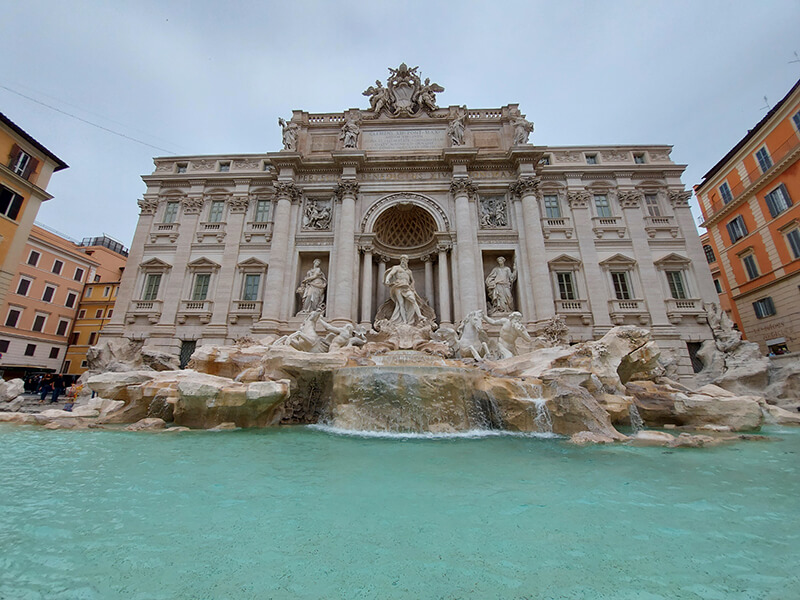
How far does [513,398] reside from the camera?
26.0 feet

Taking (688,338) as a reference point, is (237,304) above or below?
above

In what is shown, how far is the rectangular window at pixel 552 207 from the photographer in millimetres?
19562

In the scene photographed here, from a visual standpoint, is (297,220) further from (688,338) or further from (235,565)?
(688,338)

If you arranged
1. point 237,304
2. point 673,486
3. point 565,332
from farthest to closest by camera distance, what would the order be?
point 237,304 → point 565,332 → point 673,486

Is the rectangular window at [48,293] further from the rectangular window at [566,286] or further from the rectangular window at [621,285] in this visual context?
the rectangular window at [621,285]

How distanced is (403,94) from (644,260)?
1717 cm

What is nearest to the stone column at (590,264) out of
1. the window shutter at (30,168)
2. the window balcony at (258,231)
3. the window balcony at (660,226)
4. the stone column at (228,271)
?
the window balcony at (660,226)

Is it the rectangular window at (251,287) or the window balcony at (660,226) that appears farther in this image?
the window balcony at (660,226)

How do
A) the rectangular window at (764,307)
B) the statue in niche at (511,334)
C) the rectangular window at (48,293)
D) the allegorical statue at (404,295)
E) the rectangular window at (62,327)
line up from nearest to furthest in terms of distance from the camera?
the statue in niche at (511,334), the allegorical statue at (404,295), the rectangular window at (764,307), the rectangular window at (48,293), the rectangular window at (62,327)

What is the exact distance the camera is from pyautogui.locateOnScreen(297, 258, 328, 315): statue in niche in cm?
1759

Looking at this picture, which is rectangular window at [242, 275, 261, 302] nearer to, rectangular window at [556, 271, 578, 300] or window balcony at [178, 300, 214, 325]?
window balcony at [178, 300, 214, 325]

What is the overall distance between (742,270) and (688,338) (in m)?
8.11

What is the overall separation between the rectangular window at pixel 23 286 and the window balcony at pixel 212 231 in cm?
1626

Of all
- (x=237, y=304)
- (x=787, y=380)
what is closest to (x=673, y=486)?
(x=787, y=380)
